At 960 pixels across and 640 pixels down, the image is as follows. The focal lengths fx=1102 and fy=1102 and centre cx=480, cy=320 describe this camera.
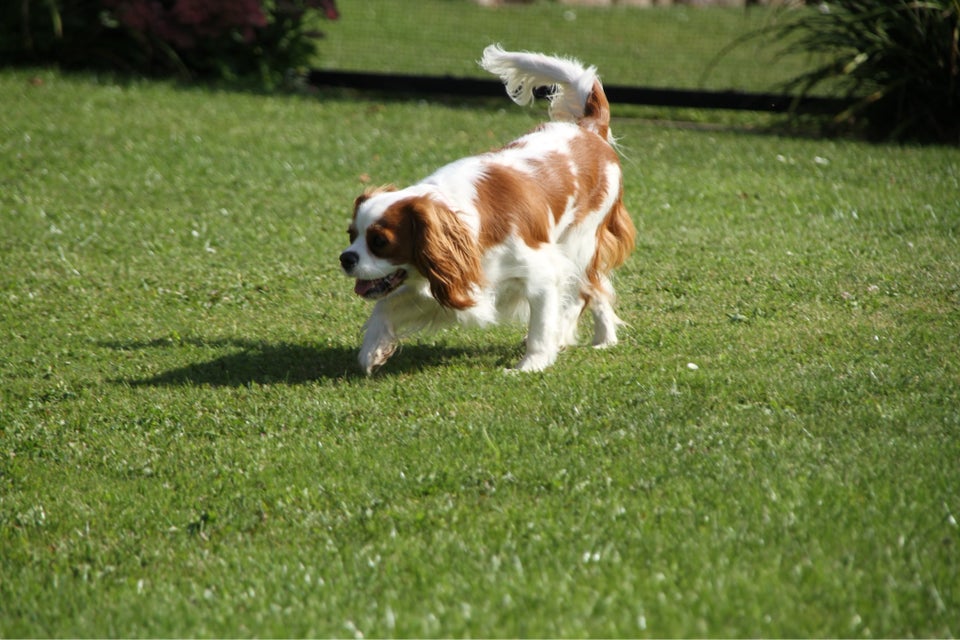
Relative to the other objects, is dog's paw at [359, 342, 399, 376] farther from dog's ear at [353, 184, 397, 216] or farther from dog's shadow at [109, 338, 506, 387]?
dog's ear at [353, 184, 397, 216]

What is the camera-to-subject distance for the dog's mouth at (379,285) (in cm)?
567

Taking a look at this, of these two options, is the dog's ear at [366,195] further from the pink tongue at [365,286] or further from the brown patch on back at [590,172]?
the brown patch on back at [590,172]

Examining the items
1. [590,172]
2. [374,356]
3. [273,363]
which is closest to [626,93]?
[590,172]

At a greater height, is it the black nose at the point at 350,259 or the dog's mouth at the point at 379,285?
the black nose at the point at 350,259

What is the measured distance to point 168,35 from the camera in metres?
14.5

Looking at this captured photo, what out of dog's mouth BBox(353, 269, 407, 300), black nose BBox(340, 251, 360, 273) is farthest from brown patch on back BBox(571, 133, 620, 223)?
black nose BBox(340, 251, 360, 273)

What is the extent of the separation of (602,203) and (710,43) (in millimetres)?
15072

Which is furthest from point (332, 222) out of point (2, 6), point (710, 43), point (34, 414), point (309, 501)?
point (710, 43)

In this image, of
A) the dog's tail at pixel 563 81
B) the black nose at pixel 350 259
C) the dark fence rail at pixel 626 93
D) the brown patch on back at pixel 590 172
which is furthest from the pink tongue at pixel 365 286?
the dark fence rail at pixel 626 93

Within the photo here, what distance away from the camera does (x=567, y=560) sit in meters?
3.90

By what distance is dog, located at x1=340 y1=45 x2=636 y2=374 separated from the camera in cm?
554

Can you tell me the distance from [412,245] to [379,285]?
290 millimetres

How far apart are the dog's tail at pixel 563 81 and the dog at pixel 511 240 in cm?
1

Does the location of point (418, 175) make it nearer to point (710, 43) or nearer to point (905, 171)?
point (905, 171)
